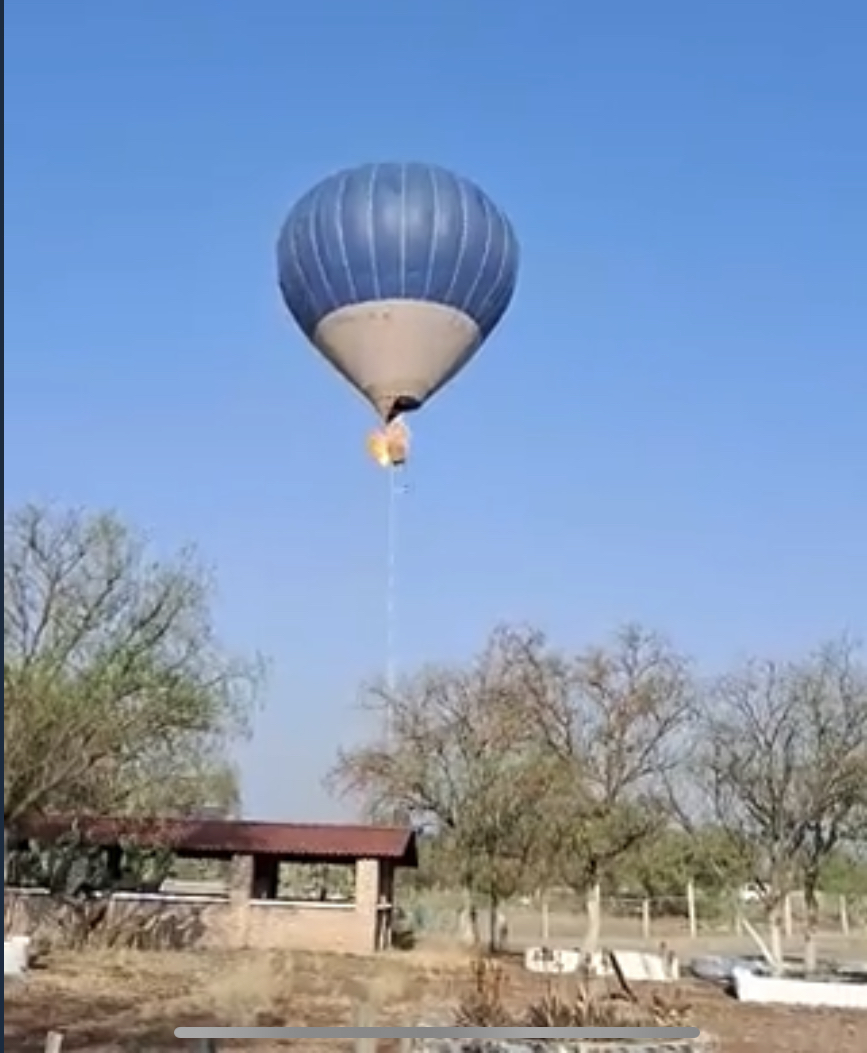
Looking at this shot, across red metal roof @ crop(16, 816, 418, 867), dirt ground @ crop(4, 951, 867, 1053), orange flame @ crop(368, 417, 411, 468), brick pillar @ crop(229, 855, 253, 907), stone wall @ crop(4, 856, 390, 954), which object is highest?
orange flame @ crop(368, 417, 411, 468)

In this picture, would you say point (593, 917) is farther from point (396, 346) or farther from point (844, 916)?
point (396, 346)

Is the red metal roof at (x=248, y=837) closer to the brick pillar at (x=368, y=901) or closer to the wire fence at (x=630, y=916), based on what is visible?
the brick pillar at (x=368, y=901)

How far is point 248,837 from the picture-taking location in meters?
23.7

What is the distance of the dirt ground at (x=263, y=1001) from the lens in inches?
474

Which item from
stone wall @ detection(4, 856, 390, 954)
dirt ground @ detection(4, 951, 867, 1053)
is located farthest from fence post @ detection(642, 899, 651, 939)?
dirt ground @ detection(4, 951, 867, 1053)

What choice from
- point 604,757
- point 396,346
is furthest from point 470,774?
point 396,346

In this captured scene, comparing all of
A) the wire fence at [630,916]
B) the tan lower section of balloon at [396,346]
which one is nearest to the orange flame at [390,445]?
the tan lower section of balloon at [396,346]

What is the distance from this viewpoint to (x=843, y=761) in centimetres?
2144

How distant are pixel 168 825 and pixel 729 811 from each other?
27.5ft

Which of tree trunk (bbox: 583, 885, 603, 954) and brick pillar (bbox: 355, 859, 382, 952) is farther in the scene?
brick pillar (bbox: 355, 859, 382, 952)

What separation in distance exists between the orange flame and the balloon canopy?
7.8 inches

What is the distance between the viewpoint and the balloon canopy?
947 centimetres

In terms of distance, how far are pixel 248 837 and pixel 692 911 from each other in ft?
27.6

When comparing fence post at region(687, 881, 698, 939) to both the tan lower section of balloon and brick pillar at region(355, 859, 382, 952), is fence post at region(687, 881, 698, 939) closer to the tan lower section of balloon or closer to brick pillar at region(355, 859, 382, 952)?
brick pillar at region(355, 859, 382, 952)
